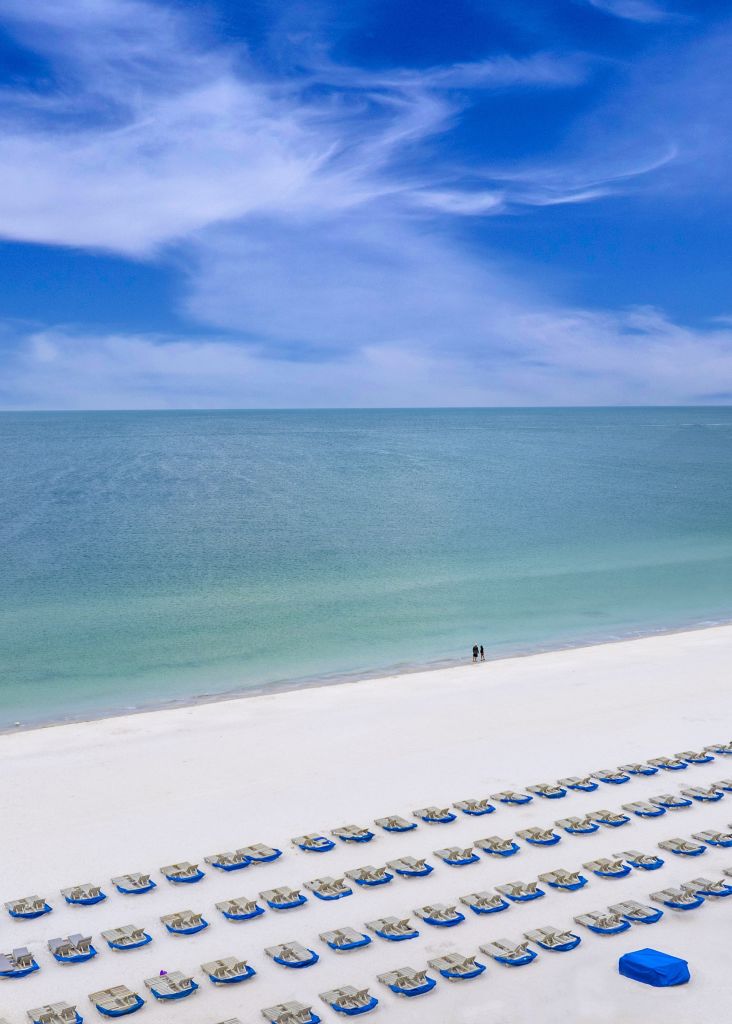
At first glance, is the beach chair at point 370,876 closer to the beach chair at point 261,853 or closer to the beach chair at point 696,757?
the beach chair at point 261,853

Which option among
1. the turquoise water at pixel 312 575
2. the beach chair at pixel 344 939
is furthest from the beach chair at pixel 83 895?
the turquoise water at pixel 312 575

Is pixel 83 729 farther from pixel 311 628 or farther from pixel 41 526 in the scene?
pixel 41 526

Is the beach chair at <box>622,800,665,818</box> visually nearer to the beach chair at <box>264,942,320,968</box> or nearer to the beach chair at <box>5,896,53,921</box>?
the beach chair at <box>264,942,320,968</box>

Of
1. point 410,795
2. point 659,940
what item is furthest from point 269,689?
point 659,940

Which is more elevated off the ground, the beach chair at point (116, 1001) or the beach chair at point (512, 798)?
the beach chair at point (512, 798)

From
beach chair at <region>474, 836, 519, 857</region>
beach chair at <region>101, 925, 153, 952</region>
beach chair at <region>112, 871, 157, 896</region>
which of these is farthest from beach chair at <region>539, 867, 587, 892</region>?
beach chair at <region>112, 871, 157, 896</region>

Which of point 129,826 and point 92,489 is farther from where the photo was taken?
point 92,489

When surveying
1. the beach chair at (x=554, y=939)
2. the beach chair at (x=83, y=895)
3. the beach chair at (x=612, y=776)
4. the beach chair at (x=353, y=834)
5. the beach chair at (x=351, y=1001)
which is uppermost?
the beach chair at (x=612, y=776)
